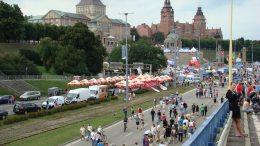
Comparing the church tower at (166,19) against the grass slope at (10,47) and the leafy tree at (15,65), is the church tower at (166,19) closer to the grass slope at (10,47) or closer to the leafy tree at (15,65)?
the grass slope at (10,47)

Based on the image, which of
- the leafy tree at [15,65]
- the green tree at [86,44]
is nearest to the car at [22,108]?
the leafy tree at [15,65]

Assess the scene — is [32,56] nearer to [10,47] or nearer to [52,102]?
[10,47]

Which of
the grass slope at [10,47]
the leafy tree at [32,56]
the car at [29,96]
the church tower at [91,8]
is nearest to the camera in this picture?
the car at [29,96]

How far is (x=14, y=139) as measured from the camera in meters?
19.9

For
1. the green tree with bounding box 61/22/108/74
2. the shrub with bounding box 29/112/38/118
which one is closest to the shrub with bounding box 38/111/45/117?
the shrub with bounding box 29/112/38/118

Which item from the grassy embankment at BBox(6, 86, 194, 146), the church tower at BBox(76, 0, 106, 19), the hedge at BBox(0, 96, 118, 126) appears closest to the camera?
the grassy embankment at BBox(6, 86, 194, 146)

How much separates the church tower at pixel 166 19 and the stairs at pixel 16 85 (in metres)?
156

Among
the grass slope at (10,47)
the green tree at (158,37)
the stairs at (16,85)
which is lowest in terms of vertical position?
the stairs at (16,85)

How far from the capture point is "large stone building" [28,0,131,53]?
411 feet

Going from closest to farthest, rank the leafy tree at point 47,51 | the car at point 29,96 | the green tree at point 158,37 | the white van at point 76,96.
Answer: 1. the white van at point 76,96
2. the car at point 29,96
3. the leafy tree at point 47,51
4. the green tree at point 158,37

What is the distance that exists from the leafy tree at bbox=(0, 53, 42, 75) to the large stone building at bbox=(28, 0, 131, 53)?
66589 mm

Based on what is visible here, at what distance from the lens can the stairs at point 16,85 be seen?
41000 mm

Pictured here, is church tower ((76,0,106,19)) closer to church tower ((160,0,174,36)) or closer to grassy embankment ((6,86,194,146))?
church tower ((160,0,174,36))

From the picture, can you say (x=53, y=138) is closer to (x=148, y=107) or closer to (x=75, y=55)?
(x=148, y=107)
